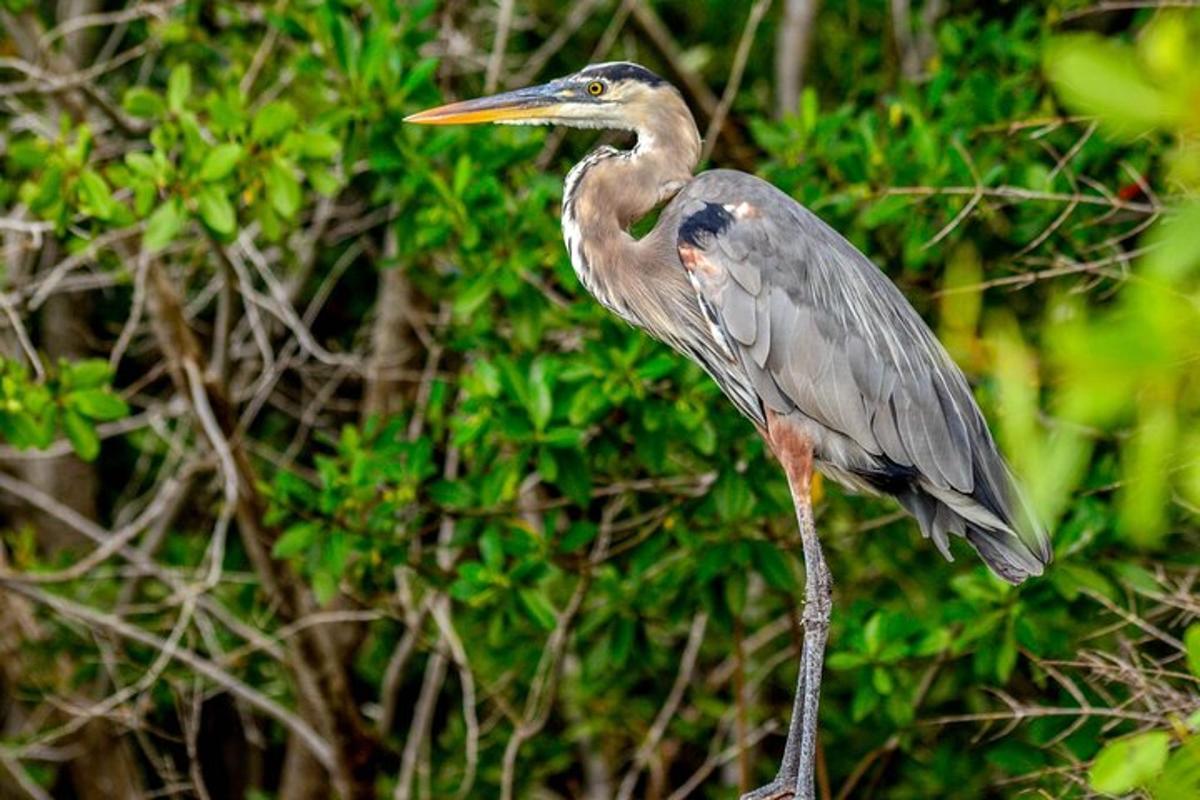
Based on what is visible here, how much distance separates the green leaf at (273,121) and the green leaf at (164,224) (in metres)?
0.25

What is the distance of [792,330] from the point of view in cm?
303

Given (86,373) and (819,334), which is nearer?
(819,334)

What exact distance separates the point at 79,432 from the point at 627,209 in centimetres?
134

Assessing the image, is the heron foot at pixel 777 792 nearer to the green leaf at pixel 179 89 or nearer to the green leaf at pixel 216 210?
the green leaf at pixel 216 210

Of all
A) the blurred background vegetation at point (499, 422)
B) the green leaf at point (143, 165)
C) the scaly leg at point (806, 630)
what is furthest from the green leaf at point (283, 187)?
the scaly leg at point (806, 630)

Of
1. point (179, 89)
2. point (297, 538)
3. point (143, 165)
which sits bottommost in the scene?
point (297, 538)

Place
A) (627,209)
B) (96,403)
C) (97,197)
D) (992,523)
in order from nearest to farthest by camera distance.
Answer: (992,523)
(627,209)
(97,197)
(96,403)

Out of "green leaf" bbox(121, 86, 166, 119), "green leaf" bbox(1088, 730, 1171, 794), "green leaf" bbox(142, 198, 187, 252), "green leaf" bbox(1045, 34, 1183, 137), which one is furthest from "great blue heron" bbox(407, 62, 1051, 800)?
"green leaf" bbox(1045, 34, 1183, 137)

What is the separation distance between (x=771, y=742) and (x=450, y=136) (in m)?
2.82

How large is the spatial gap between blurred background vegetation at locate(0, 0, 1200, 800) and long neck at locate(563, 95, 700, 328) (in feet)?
1.12

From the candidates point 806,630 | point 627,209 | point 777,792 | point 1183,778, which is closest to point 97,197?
point 627,209

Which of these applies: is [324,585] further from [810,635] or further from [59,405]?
[810,635]

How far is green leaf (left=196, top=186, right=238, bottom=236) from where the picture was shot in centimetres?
348

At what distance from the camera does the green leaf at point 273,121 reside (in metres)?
3.60
